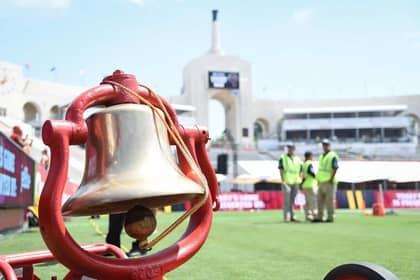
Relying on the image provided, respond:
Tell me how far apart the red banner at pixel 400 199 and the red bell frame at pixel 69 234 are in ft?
77.1

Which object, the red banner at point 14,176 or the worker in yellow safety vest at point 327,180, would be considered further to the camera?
the worker in yellow safety vest at point 327,180

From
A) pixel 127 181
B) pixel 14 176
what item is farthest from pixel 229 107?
pixel 127 181

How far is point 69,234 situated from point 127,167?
0.36 metres

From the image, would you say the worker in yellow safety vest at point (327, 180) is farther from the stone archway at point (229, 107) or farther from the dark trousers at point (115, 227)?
the stone archway at point (229, 107)

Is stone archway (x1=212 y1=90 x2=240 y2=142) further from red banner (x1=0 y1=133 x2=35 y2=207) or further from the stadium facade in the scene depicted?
red banner (x1=0 y1=133 x2=35 y2=207)

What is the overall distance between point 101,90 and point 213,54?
67.0 meters

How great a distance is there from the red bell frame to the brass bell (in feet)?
0.31

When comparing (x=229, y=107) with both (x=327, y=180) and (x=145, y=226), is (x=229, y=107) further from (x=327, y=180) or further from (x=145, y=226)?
(x=145, y=226)

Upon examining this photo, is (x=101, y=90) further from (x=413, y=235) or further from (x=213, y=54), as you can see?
(x=213, y=54)

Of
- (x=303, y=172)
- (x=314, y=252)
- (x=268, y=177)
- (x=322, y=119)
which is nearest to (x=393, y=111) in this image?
(x=322, y=119)

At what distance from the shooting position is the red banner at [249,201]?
2275 cm

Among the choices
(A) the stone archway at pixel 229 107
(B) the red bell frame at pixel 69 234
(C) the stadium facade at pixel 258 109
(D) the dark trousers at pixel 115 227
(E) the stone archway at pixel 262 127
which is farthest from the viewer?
(E) the stone archway at pixel 262 127

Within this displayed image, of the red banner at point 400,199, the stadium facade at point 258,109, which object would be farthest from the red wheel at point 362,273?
the stadium facade at point 258,109

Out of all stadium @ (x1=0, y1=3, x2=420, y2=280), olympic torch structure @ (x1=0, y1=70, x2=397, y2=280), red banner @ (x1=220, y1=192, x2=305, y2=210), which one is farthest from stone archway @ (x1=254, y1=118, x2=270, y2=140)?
olympic torch structure @ (x1=0, y1=70, x2=397, y2=280)
